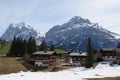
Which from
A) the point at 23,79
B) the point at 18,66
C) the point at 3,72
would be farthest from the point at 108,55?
the point at 23,79

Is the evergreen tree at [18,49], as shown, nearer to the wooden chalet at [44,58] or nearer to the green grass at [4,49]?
the wooden chalet at [44,58]

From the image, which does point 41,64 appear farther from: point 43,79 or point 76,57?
point 43,79

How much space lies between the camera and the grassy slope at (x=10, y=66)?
10070cm

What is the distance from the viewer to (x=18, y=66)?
358ft

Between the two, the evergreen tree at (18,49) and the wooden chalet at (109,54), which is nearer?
the evergreen tree at (18,49)

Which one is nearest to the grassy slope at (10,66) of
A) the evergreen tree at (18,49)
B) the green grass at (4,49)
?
the evergreen tree at (18,49)

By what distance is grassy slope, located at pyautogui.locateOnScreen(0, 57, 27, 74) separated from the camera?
101 metres

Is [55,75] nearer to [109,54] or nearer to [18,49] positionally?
[18,49]

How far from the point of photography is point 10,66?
106 m

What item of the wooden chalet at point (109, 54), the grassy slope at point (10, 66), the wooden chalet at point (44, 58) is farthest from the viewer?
the wooden chalet at point (109, 54)

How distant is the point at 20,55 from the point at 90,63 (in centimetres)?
4293

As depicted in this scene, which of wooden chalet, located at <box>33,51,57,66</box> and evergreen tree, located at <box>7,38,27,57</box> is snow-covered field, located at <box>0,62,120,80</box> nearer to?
wooden chalet, located at <box>33,51,57,66</box>

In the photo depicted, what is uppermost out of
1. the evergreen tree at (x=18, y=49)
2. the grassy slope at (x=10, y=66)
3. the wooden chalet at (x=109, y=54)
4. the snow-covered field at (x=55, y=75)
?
the evergreen tree at (x=18, y=49)

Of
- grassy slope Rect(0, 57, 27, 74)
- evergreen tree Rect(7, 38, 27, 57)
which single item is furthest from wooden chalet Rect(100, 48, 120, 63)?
grassy slope Rect(0, 57, 27, 74)
